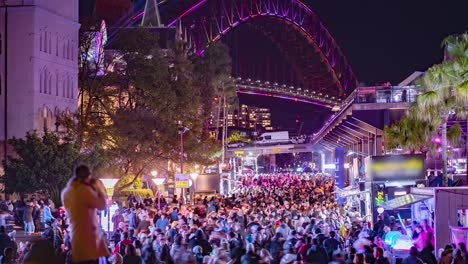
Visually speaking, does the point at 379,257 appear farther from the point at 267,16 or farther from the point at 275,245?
the point at 267,16

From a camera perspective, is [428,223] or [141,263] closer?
[141,263]

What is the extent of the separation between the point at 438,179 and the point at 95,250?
31888 millimetres

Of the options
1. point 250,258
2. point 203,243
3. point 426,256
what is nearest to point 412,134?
point 203,243

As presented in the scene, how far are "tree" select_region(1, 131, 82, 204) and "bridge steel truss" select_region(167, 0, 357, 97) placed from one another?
122ft

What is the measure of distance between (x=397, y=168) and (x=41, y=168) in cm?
1977

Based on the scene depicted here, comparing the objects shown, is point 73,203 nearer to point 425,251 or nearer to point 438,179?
point 425,251

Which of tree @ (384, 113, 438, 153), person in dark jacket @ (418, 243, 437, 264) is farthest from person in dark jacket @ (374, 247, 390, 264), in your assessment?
tree @ (384, 113, 438, 153)

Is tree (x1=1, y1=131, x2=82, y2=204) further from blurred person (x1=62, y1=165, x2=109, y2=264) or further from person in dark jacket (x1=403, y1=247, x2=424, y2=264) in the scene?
blurred person (x1=62, y1=165, x2=109, y2=264)

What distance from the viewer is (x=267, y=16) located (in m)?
127

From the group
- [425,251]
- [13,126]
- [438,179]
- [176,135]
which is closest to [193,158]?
[176,135]

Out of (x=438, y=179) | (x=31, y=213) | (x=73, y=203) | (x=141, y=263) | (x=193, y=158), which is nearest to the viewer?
(x=73, y=203)

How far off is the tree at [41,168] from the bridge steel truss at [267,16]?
3718 cm

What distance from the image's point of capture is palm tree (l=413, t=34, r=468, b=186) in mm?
30422

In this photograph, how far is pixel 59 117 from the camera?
A: 56656 millimetres
